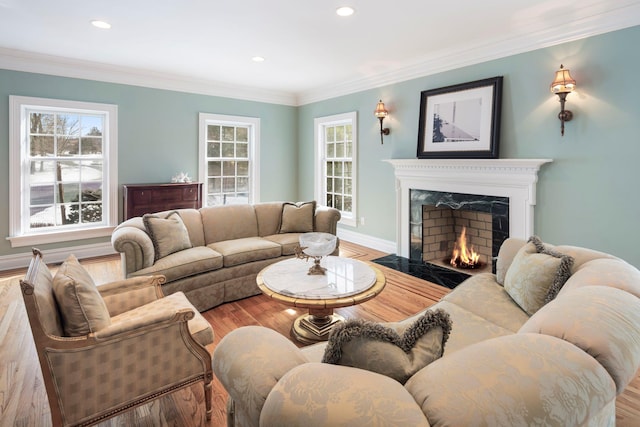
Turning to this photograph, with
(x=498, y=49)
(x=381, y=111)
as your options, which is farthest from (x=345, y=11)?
(x=381, y=111)

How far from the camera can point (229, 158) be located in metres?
6.19

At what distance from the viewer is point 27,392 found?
6.69ft

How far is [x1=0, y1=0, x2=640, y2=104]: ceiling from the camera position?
3.02 meters

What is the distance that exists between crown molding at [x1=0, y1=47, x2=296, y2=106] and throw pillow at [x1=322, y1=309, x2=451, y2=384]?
17.5 ft

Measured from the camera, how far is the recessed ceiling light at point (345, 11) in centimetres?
305

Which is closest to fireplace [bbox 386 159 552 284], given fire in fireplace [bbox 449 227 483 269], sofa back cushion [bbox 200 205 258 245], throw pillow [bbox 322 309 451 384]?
fire in fireplace [bbox 449 227 483 269]

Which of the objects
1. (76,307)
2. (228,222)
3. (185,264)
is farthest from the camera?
(228,222)

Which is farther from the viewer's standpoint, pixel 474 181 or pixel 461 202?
pixel 461 202

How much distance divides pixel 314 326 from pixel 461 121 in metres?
2.95

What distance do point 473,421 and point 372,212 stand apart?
15.8ft

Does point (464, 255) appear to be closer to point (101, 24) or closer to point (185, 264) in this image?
point (185, 264)

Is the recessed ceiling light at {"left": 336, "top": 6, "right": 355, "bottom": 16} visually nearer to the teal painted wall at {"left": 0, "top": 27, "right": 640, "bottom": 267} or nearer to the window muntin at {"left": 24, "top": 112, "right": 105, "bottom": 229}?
the teal painted wall at {"left": 0, "top": 27, "right": 640, "bottom": 267}

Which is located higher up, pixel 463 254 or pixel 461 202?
pixel 461 202

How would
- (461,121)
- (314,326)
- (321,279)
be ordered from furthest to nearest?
(461,121) → (314,326) → (321,279)
